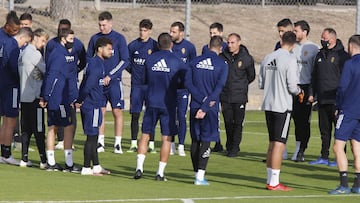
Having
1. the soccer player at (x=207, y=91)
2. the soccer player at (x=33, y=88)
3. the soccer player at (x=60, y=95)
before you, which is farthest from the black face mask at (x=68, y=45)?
the soccer player at (x=207, y=91)

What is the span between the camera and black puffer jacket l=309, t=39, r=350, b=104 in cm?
2042

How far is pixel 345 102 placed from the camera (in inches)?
666

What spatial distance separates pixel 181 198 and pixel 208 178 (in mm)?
2725

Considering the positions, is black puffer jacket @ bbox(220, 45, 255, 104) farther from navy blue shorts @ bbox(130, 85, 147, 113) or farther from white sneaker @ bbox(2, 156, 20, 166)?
white sneaker @ bbox(2, 156, 20, 166)

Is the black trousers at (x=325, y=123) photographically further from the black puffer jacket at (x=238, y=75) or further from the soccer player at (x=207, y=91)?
the soccer player at (x=207, y=91)

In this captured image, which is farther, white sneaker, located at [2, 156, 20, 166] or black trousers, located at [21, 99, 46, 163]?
white sneaker, located at [2, 156, 20, 166]

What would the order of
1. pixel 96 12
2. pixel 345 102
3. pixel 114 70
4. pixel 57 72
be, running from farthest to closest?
pixel 96 12, pixel 114 70, pixel 57 72, pixel 345 102

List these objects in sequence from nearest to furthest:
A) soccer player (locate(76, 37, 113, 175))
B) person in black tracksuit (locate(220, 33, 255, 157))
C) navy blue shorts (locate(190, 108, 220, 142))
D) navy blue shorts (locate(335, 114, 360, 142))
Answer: navy blue shorts (locate(335, 114, 360, 142)) < navy blue shorts (locate(190, 108, 220, 142)) < soccer player (locate(76, 37, 113, 175)) < person in black tracksuit (locate(220, 33, 255, 157))

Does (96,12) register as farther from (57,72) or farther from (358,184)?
(358,184)

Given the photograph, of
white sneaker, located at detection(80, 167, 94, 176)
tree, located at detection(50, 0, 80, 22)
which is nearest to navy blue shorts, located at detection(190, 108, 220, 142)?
white sneaker, located at detection(80, 167, 94, 176)

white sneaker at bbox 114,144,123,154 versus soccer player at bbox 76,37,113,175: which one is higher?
soccer player at bbox 76,37,113,175

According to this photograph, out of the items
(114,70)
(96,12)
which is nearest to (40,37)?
(114,70)

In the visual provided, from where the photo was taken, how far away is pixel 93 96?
18.0 meters

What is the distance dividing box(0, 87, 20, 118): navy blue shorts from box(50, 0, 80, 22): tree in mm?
13830
